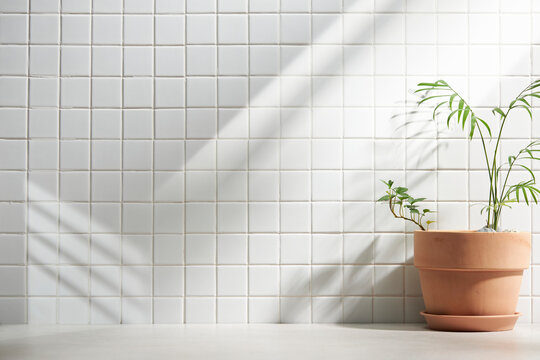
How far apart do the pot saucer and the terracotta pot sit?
0.02m

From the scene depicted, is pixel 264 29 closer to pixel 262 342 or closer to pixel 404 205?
pixel 404 205

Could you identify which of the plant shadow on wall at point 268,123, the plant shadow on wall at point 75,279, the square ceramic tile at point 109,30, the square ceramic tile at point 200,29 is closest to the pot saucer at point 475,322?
the plant shadow on wall at point 268,123

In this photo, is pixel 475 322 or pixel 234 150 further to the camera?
pixel 234 150

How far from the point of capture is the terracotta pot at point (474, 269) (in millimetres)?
1930

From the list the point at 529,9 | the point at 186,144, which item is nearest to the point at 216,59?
the point at 186,144

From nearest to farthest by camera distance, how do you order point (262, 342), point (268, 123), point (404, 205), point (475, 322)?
point (262, 342) < point (475, 322) < point (404, 205) < point (268, 123)

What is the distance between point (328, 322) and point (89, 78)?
1.26 m

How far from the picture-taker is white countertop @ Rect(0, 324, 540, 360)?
1658mm

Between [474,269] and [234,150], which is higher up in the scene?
[234,150]

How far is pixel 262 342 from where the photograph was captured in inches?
72.6

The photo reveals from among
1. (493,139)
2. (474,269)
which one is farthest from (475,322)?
(493,139)

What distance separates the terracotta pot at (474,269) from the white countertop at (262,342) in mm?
95

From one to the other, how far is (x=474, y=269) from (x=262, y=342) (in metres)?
0.71

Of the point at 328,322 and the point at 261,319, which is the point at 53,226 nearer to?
the point at 261,319
